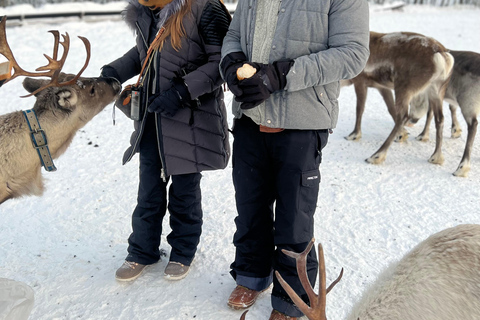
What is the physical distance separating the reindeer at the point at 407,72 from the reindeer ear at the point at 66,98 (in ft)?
11.9

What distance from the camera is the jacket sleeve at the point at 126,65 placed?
120 inches

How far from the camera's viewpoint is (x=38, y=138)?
269cm

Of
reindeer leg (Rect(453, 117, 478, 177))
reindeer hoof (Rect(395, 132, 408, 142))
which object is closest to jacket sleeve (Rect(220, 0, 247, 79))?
reindeer leg (Rect(453, 117, 478, 177))

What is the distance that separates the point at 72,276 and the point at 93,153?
227 centimetres

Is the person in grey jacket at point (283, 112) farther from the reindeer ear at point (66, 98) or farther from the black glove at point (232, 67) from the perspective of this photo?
the reindeer ear at point (66, 98)

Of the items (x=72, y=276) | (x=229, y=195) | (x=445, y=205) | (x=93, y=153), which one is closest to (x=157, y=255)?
(x=72, y=276)

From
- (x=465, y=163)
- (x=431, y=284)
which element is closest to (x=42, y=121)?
(x=431, y=284)

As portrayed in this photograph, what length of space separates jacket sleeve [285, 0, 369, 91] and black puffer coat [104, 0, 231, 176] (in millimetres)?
645

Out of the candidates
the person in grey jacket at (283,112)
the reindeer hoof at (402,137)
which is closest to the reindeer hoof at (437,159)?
the reindeer hoof at (402,137)

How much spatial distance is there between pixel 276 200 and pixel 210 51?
1.00 meters

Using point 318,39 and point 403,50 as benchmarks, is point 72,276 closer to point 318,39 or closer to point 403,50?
point 318,39

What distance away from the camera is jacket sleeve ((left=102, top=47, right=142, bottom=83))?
304 centimetres

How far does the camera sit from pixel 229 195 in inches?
169

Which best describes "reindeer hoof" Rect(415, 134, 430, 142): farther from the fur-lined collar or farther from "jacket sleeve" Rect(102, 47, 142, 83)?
the fur-lined collar
